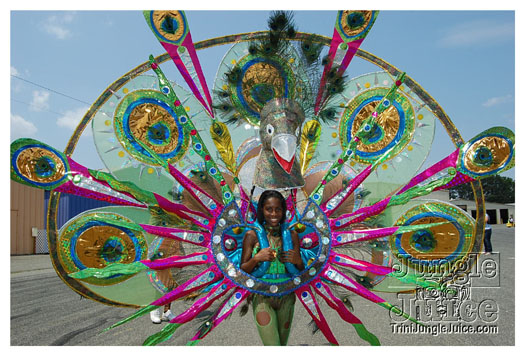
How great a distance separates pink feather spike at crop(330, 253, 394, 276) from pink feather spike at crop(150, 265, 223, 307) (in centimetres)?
96

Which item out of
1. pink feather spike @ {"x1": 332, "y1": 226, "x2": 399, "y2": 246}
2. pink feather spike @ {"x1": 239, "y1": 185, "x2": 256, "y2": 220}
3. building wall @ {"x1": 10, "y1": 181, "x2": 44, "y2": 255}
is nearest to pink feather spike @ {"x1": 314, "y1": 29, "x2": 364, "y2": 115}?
pink feather spike @ {"x1": 239, "y1": 185, "x2": 256, "y2": 220}

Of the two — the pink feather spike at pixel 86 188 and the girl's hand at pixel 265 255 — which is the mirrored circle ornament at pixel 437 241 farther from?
the pink feather spike at pixel 86 188

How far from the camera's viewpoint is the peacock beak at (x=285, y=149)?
300 centimetres


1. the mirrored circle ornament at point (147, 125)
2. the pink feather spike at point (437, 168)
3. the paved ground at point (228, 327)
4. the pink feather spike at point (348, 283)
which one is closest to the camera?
the pink feather spike at point (348, 283)

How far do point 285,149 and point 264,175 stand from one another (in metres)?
0.30

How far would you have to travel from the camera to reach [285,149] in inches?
118

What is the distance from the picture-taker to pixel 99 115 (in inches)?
139

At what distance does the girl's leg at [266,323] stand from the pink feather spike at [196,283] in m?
0.41

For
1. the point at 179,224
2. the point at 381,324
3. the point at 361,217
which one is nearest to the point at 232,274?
the point at 179,224

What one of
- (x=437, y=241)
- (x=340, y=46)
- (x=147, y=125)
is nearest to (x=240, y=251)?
(x=147, y=125)

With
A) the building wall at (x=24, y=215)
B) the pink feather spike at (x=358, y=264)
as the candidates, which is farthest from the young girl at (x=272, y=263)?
the building wall at (x=24, y=215)

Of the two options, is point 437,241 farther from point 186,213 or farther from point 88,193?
point 88,193

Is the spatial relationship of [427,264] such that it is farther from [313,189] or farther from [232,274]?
[232,274]

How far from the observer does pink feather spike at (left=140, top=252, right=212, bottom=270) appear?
123 inches
